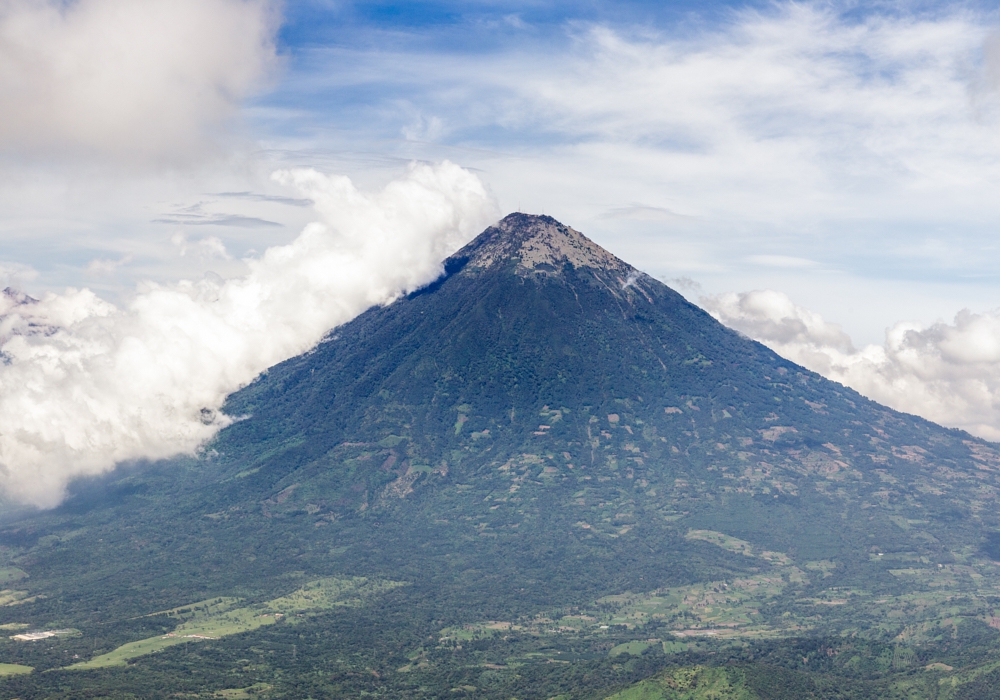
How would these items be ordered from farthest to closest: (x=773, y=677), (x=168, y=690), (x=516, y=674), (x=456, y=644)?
(x=456, y=644), (x=516, y=674), (x=168, y=690), (x=773, y=677)

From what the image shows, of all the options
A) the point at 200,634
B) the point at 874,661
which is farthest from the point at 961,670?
the point at 200,634

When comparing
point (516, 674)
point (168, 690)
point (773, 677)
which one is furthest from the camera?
point (516, 674)

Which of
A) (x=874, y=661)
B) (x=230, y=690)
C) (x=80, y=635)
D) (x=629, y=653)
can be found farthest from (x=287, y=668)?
(x=874, y=661)

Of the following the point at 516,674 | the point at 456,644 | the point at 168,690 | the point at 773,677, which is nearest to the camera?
the point at 773,677

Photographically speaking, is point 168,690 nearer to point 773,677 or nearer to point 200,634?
point 200,634

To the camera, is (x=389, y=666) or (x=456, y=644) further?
(x=456, y=644)

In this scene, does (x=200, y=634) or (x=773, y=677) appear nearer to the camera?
(x=773, y=677)

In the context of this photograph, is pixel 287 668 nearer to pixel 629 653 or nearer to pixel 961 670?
pixel 629 653

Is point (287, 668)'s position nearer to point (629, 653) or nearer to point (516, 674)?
point (516, 674)
